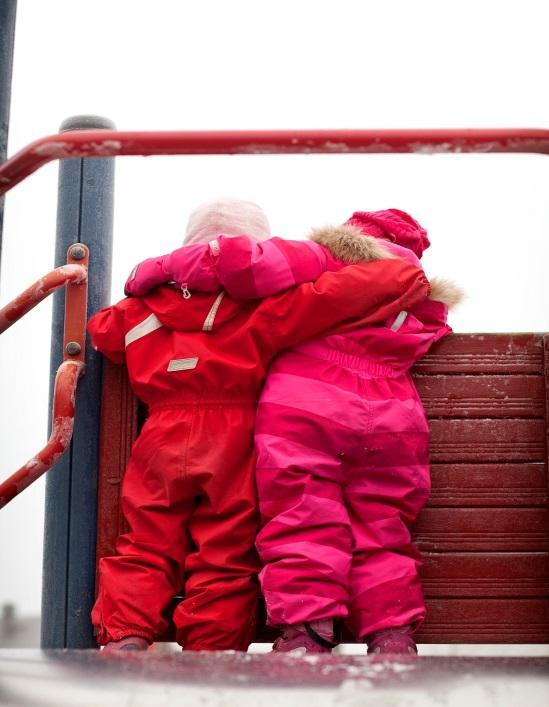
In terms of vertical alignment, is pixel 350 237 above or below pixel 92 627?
above

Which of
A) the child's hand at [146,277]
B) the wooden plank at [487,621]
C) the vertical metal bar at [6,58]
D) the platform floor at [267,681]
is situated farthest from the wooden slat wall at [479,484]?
the platform floor at [267,681]

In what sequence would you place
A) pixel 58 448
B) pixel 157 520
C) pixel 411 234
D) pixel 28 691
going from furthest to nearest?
pixel 411 234 → pixel 157 520 → pixel 58 448 → pixel 28 691

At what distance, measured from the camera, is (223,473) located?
2.03m

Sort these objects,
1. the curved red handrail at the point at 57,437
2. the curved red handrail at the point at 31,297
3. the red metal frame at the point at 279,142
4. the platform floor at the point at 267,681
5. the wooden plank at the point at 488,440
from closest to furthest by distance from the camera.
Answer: the platform floor at the point at 267,681 < the red metal frame at the point at 279,142 < the curved red handrail at the point at 57,437 < the curved red handrail at the point at 31,297 < the wooden plank at the point at 488,440

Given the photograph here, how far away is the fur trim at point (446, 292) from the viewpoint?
221cm

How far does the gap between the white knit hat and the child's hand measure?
18 cm

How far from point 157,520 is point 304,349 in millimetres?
551

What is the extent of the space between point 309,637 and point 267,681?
0.87 meters

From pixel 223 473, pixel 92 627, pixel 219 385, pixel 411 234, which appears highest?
pixel 411 234

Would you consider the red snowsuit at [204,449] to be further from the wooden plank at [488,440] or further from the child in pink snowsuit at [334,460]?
the wooden plank at [488,440]

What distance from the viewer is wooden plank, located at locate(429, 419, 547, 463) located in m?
2.20

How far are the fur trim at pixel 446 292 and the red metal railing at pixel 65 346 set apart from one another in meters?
0.93

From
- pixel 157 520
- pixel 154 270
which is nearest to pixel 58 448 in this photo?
pixel 157 520

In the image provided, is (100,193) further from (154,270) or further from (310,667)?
(310,667)
